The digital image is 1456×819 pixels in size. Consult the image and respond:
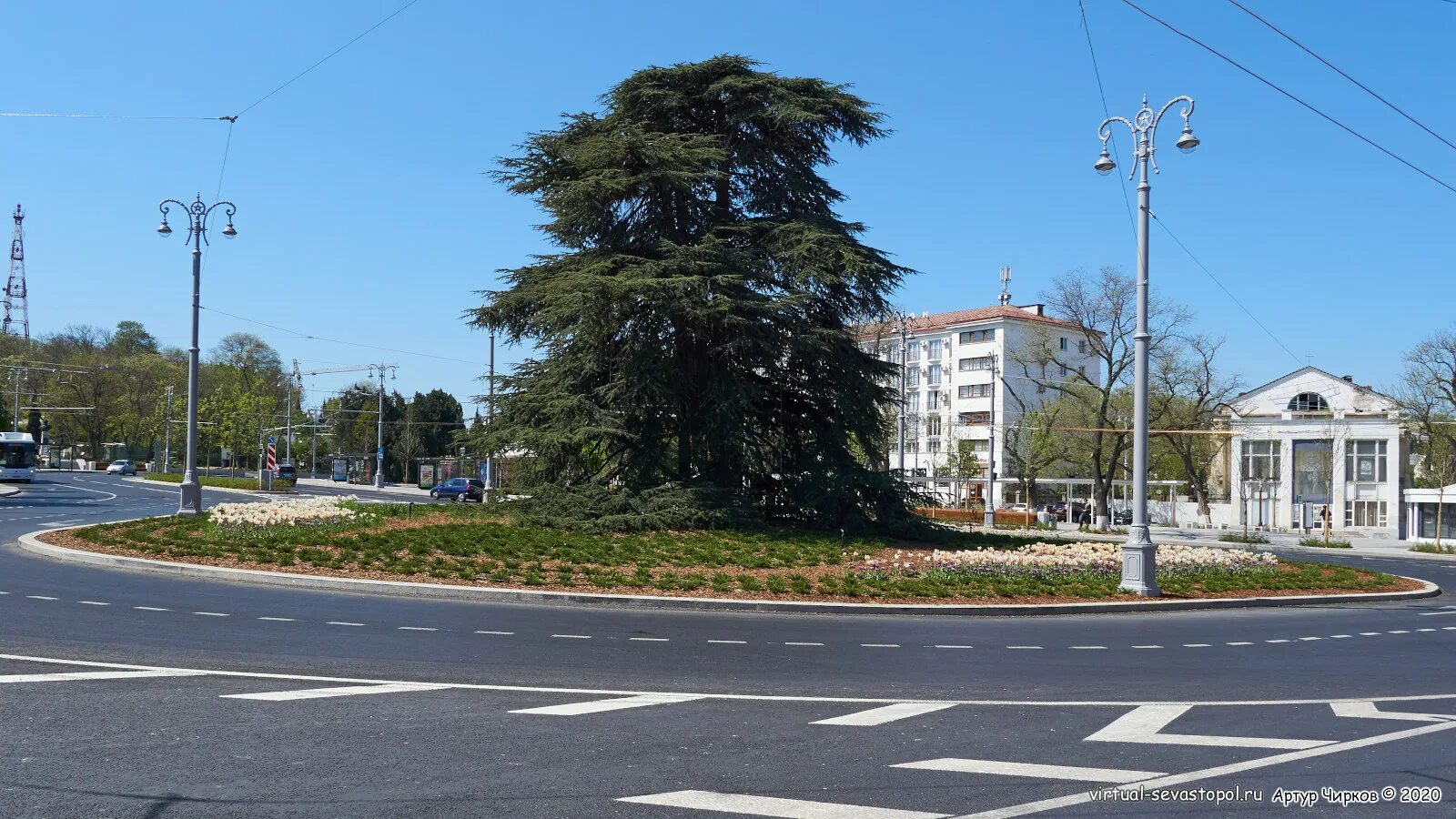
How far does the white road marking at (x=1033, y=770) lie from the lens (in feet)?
21.6

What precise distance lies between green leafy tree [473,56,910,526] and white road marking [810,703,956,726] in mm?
18454

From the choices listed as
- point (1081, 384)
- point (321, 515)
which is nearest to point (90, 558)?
point (321, 515)

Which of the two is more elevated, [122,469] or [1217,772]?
[1217,772]

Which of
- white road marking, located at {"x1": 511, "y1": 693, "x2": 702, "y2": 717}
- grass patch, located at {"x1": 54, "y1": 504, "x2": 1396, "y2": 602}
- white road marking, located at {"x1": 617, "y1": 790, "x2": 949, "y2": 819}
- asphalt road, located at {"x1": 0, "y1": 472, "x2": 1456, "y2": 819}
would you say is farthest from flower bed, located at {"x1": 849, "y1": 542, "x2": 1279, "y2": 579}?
white road marking, located at {"x1": 617, "y1": 790, "x2": 949, "y2": 819}

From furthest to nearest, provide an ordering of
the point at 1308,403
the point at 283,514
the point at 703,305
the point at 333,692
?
the point at 1308,403
the point at 703,305
the point at 283,514
the point at 333,692

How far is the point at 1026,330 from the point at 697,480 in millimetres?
72673

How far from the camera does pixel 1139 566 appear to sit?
19.4m

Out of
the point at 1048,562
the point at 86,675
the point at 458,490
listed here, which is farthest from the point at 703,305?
the point at 458,490

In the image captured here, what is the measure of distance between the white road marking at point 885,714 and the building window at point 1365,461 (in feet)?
216

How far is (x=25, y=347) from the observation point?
4075 inches

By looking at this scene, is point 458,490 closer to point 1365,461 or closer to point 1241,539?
point 1241,539

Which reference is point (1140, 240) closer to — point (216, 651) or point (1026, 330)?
point (216, 651)

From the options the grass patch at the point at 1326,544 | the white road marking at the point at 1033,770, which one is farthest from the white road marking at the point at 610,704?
the grass patch at the point at 1326,544

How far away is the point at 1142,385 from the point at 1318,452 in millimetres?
53709
